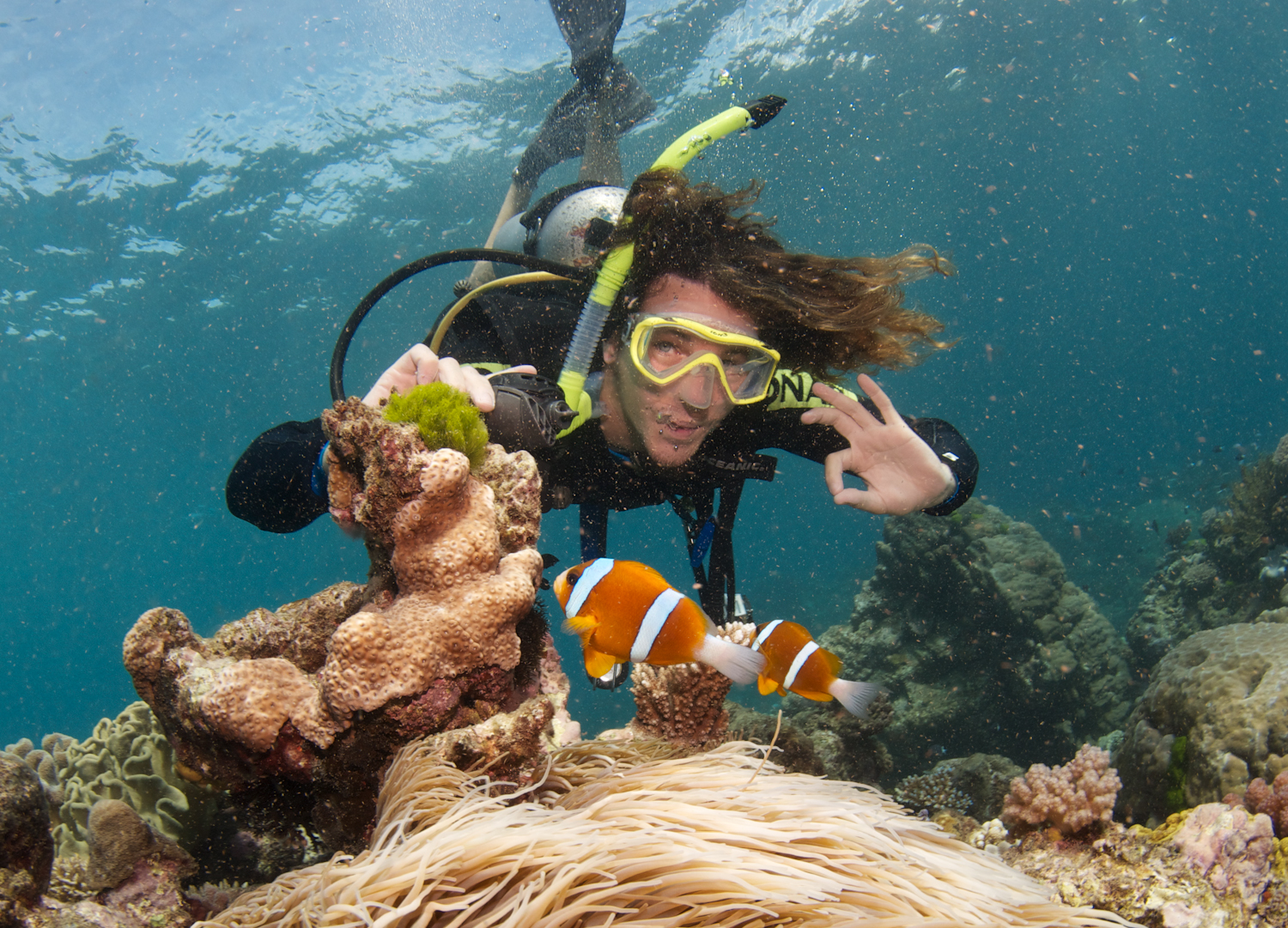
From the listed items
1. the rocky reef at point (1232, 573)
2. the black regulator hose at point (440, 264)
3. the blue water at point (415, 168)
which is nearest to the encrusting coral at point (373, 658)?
the black regulator hose at point (440, 264)

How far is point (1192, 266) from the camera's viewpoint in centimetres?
7481

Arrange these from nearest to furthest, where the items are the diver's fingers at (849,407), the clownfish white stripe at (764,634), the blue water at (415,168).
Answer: the clownfish white stripe at (764,634) → the diver's fingers at (849,407) → the blue water at (415,168)

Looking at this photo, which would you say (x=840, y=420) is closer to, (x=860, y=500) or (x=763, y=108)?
(x=860, y=500)

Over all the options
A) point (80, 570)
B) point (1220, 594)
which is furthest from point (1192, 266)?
point (80, 570)

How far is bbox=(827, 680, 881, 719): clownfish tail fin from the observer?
7.30ft

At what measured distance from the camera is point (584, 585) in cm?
175

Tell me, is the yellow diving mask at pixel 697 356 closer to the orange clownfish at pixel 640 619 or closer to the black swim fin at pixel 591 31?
the orange clownfish at pixel 640 619

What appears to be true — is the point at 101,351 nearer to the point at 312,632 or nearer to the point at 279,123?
the point at 279,123

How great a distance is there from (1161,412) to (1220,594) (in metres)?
112

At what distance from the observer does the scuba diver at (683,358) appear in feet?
10.0

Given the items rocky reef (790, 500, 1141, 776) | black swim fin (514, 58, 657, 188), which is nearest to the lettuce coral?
black swim fin (514, 58, 657, 188)

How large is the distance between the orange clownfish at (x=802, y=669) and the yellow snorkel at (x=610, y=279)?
1385mm

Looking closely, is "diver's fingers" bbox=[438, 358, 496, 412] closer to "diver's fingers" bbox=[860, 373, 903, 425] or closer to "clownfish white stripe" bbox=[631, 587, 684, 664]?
"clownfish white stripe" bbox=[631, 587, 684, 664]

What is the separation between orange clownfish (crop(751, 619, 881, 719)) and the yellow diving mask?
4.96ft
